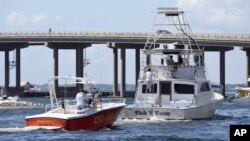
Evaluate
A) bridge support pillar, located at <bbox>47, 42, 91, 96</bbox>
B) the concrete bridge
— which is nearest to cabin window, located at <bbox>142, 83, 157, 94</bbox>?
the concrete bridge

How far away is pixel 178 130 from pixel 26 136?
9955 mm

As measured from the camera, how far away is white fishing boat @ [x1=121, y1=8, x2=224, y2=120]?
61375mm

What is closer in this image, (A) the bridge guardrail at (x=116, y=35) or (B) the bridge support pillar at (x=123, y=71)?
(A) the bridge guardrail at (x=116, y=35)

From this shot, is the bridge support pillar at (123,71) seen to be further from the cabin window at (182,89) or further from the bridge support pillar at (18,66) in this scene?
the cabin window at (182,89)

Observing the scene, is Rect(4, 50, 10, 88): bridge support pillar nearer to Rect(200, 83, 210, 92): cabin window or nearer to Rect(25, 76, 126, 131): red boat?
Rect(200, 83, 210, 92): cabin window

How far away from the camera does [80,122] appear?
165ft

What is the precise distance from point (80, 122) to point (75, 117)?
689mm

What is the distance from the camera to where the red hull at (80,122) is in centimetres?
4922

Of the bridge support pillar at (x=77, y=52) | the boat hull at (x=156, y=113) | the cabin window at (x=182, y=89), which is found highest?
the bridge support pillar at (x=77, y=52)

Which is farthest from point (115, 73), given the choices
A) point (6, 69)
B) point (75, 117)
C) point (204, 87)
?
point (75, 117)

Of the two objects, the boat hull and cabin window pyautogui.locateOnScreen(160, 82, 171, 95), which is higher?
cabin window pyautogui.locateOnScreen(160, 82, 171, 95)

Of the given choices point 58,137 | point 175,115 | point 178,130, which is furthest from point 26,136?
point 175,115

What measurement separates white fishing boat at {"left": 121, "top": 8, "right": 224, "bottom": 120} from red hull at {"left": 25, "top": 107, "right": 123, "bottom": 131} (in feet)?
27.1

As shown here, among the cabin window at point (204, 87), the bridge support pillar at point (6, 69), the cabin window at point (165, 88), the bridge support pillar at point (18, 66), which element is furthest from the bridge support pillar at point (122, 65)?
the cabin window at point (165, 88)
